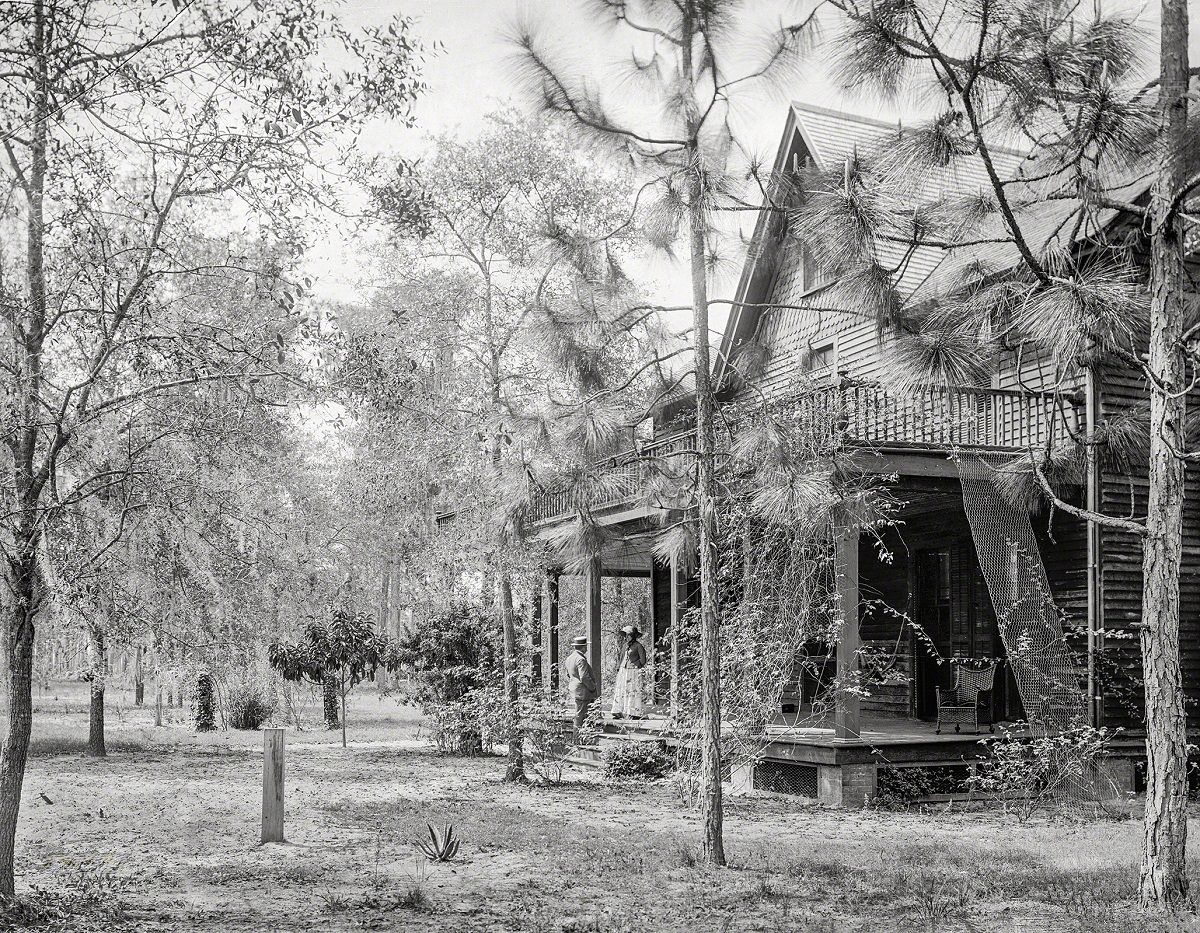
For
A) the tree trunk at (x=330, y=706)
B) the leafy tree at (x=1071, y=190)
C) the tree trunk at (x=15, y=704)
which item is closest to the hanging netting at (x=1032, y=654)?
the leafy tree at (x=1071, y=190)

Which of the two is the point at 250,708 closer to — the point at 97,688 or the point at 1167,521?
the point at 97,688

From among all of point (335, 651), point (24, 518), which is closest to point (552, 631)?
point (335, 651)

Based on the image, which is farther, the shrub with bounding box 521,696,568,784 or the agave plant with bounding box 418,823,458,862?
the shrub with bounding box 521,696,568,784

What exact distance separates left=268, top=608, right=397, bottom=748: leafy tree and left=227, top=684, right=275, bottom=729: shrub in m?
1.87

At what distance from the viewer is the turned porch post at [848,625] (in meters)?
13.5

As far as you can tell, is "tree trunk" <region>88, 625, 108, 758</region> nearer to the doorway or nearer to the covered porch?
the covered porch

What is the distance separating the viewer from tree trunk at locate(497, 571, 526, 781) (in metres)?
15.8

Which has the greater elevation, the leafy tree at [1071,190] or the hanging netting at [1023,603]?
the leafy tree at [1071,190]

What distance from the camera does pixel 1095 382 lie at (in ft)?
47.3

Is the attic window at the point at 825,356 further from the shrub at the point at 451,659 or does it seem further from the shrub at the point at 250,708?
the shrub at the point at 250,708

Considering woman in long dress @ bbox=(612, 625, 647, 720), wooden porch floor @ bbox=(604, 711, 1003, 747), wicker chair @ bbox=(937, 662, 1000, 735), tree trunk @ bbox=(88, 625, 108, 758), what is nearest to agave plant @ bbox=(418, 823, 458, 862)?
wooden porch floor @ bbox=(604, 711, 1003, 747)

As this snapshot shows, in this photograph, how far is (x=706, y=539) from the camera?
30.5 ft

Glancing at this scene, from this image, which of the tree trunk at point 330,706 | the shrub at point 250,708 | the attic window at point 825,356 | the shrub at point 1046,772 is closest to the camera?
the shrub at point 1046,772

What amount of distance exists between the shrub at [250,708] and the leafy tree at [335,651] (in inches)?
73.4
